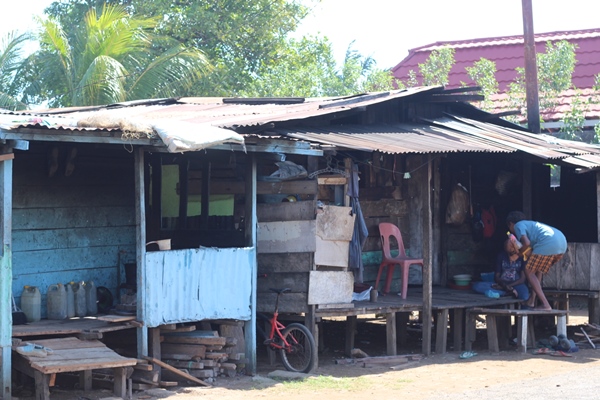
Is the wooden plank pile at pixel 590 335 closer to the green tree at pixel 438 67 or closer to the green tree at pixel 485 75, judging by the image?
the green tree at pixel 485 75

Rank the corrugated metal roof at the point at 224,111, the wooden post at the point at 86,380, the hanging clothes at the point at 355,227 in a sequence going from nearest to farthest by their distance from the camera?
1. the wooden post at the point at 86,380
2. the corrugated metal roof at the point at 224,111
3. the hanging clothes at the point at 355,227

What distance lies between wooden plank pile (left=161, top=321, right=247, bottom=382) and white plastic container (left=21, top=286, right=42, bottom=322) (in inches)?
56.6

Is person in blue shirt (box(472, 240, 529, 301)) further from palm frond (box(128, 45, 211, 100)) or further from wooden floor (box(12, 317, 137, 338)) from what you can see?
palm frond (box(128, 45, 211, 100))

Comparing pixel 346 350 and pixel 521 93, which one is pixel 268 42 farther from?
pixel 346 350

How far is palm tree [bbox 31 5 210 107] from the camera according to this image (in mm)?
18484

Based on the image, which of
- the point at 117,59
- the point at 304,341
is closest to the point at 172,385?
the point at 304,341

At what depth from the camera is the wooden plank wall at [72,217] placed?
11086mm

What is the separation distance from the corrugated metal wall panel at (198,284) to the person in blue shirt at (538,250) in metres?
4.17

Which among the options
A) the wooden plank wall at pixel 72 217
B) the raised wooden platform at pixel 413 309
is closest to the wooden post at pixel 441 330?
the raised wooden platform at pixel 413 309

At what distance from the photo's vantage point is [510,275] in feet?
44.7

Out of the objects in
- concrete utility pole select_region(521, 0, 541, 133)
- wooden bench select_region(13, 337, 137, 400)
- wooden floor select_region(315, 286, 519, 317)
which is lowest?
wooden bench select_region(13, 337, 137, 400)

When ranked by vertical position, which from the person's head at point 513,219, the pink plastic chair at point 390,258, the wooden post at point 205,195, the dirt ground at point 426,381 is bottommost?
the dirt ground at point 426,381

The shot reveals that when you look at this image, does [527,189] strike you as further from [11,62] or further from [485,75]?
[11,62]

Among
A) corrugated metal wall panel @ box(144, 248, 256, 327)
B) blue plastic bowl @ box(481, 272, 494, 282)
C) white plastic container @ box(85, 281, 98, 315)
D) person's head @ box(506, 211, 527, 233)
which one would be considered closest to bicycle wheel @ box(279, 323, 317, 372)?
corrugated metal wall panel @ box(144, 248, 256, 327)
